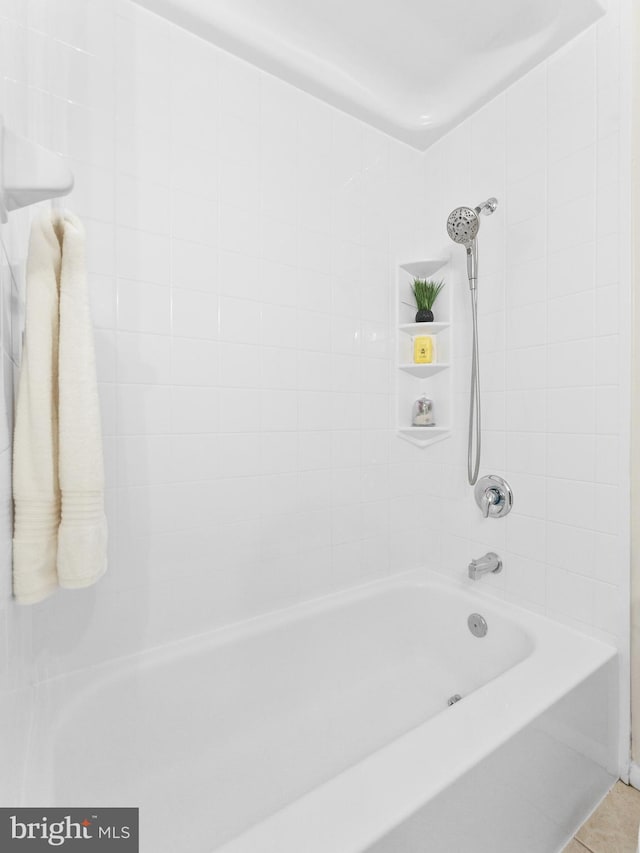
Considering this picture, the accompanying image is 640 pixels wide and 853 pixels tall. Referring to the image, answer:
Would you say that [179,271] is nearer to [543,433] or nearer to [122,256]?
[122,256]

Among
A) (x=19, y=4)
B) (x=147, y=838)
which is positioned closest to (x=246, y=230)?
(x=19, y=4)

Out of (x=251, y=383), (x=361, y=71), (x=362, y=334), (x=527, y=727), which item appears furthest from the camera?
(x=362, y=334)

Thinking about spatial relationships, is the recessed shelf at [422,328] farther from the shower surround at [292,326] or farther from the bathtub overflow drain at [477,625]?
the bathtub overflow drain at [477,625]

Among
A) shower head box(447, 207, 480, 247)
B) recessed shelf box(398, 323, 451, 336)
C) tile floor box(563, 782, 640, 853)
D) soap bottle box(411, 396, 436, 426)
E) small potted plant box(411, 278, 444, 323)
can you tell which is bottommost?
tile floor box(563, 782, 640, 853)

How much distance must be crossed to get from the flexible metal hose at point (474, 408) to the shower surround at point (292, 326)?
0.14 ft

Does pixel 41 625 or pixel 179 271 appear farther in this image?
pixel 179 271

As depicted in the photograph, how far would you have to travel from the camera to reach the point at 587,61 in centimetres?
139

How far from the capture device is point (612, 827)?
1.20 metres

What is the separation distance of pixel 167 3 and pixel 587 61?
4.16ft

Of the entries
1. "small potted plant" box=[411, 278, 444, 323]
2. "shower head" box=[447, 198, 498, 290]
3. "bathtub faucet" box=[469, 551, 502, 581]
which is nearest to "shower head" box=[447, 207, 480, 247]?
"shower head" box=[447, 198, 498, 290]

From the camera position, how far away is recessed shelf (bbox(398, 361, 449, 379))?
182 centimetres

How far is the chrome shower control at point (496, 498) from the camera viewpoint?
1.61m

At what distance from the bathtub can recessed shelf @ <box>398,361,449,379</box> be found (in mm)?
852

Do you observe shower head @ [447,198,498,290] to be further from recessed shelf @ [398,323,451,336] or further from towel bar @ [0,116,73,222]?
towel bar @ [0,116,73,222]
